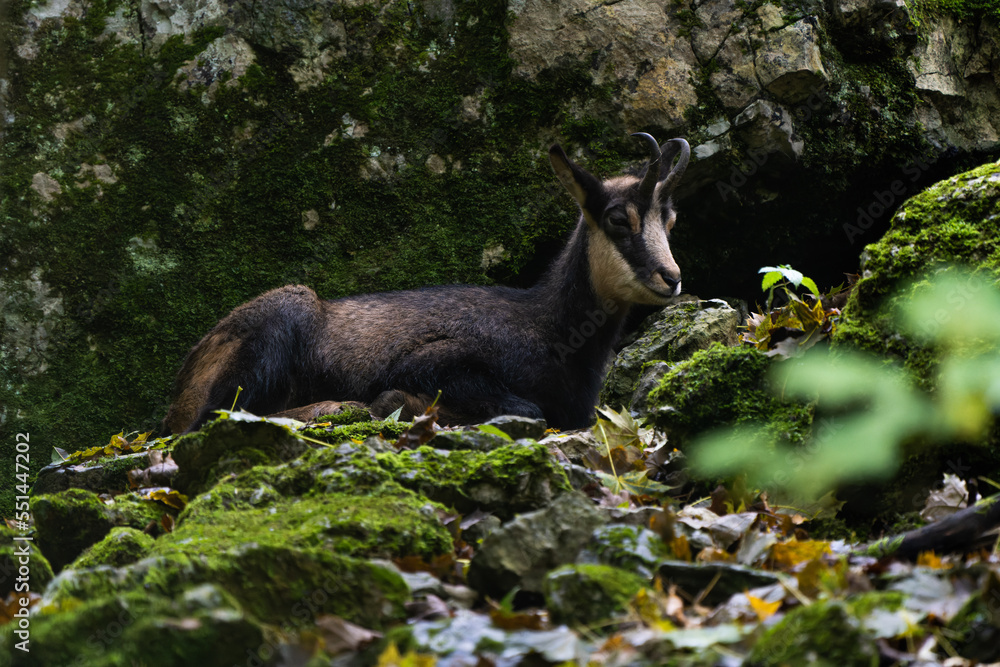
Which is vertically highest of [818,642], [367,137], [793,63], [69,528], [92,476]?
[367,137]

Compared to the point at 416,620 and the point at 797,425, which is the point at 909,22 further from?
the point at 416,620

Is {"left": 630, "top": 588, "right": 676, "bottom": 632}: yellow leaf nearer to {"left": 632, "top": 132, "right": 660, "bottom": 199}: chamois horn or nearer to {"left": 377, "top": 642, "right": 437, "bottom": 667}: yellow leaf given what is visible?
{"left": 377, "top": 642, "right": 437, "bottom": 667}: yellow leaf

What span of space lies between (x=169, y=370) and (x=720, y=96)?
17.0 feet

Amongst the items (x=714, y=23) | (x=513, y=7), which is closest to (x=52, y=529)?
(x=513, y=7)

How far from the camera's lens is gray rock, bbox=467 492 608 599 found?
97.2 inches

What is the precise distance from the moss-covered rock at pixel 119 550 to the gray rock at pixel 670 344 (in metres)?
3.55

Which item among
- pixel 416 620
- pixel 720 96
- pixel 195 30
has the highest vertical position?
pixel 195 30

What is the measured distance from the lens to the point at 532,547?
2.52m

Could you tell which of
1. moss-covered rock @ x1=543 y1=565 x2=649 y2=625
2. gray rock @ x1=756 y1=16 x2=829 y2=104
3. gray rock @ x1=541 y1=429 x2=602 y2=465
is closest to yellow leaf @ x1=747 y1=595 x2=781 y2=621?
moss-covered rock @ x1=543 y1=565 x2=649 y2=625

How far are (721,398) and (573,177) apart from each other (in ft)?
10.7

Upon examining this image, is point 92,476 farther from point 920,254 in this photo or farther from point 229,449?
point 920,254

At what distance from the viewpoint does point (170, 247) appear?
6.58 metres

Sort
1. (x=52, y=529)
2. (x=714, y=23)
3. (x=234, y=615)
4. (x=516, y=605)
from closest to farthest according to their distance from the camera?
(x=234, y=615)
(x=516, y=605)
(x=52, y=529)
(x=714, y=23)

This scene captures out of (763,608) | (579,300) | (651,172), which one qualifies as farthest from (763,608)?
(579,300)
